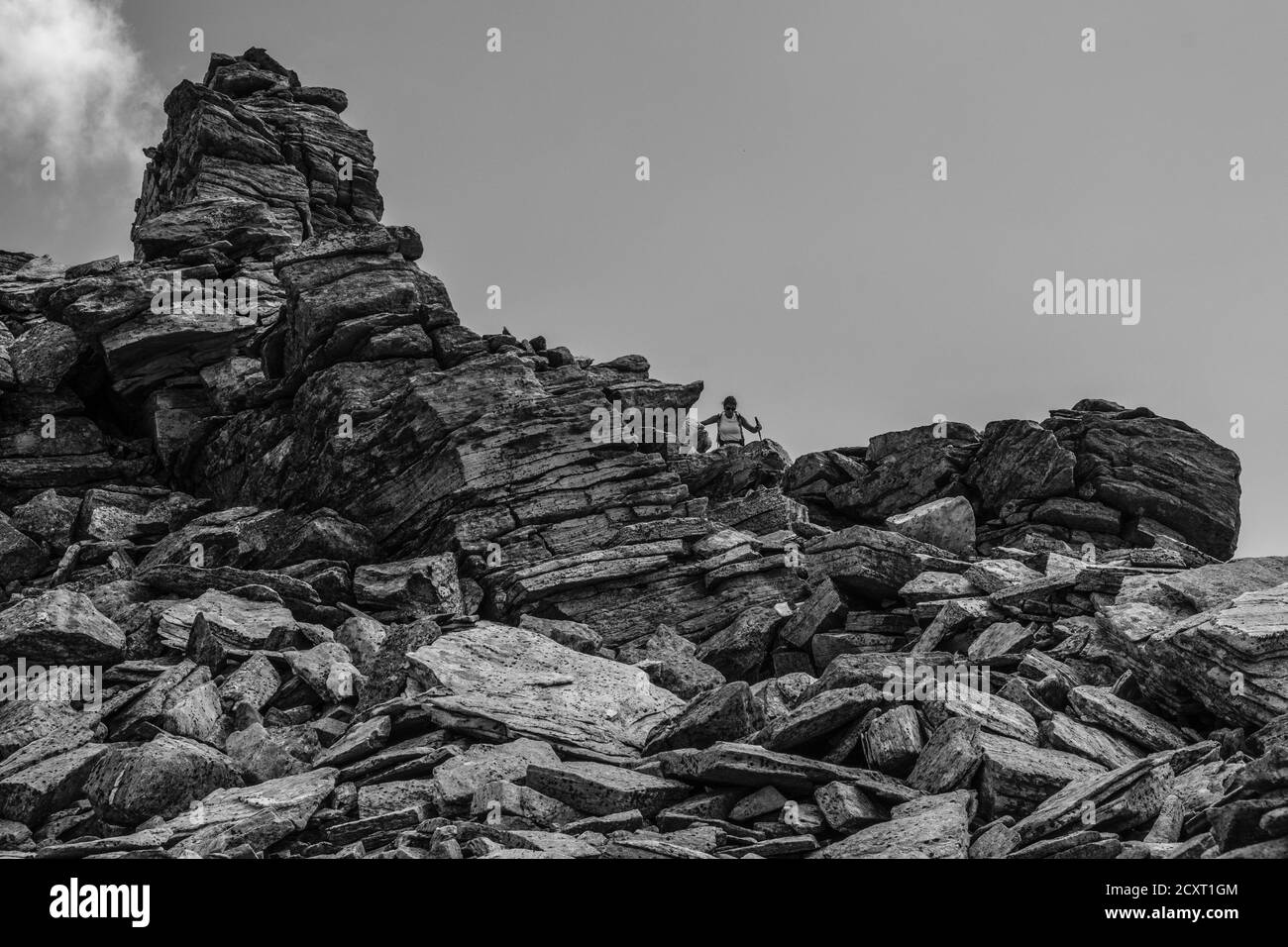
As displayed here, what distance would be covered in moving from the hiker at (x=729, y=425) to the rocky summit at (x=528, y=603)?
1.43 metres

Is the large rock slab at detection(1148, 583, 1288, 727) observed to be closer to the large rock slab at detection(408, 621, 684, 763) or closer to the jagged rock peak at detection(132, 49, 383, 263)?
the large rock slab at detection(408, 621, 684, 763)

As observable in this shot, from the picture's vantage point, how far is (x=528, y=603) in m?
35.7

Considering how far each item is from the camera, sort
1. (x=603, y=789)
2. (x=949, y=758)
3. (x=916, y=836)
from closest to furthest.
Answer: (x=916, y=836)
(x=949, y=758)
(x=603, y=789)

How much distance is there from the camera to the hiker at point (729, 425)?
4666cm

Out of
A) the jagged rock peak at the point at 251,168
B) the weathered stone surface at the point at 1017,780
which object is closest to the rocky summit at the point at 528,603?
the weathered stone surface at the point at 1017,780

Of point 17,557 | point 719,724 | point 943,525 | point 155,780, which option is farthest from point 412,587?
point 943,525

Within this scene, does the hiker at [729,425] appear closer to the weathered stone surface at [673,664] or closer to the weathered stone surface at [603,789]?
the weathered stone surface at [673,664]

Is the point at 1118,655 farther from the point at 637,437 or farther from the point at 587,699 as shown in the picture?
the point at 637,437

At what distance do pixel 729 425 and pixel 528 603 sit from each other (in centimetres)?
1492

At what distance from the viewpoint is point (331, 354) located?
42.8 meters

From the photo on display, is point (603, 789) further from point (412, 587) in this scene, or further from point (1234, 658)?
point (412, 587)
